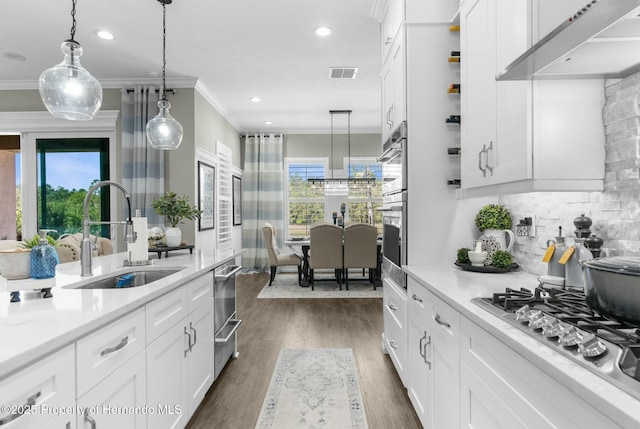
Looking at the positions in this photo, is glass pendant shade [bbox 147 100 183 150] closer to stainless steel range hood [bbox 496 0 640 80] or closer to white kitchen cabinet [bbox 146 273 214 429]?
white kitchen cabinet [bbox 146 273 214 429]

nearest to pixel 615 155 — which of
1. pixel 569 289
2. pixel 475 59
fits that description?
pixel 569 289

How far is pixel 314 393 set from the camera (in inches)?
92.7

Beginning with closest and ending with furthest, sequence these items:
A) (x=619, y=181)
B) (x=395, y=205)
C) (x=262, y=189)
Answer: (x=619, y=181) → (x=395, y=205) → (x=262, y=189)

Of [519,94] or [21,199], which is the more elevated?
[519,94]

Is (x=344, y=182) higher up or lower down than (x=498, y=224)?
higher up

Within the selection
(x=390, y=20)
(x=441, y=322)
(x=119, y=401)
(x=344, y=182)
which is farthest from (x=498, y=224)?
(x=344, y=182)

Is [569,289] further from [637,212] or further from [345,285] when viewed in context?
[345,285]

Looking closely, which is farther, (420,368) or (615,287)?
(420,368)

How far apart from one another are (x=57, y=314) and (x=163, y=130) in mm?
2158

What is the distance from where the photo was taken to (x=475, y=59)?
177 cm

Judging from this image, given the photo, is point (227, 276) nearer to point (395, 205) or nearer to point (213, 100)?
point (395, 205)

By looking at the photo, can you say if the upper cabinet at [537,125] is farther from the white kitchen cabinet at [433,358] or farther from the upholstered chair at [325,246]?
the upholstered chair at [325,246]

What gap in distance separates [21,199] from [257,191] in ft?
12.1

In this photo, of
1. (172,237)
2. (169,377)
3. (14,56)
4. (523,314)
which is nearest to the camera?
(523,314)
